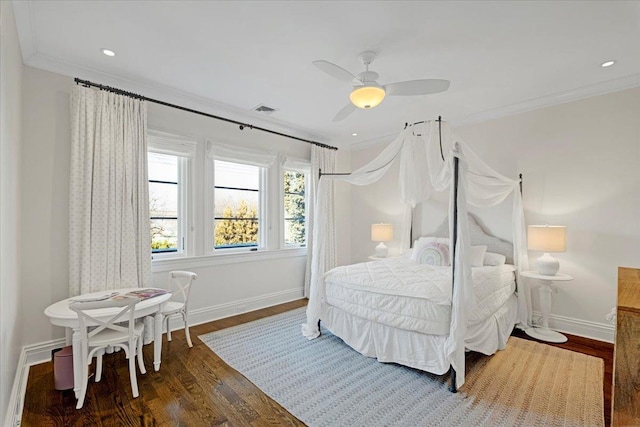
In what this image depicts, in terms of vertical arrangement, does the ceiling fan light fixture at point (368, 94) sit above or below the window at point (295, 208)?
above

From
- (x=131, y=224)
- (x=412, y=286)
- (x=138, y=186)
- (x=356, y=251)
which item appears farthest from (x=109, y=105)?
(x=356, y=251)

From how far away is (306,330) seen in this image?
3.53m

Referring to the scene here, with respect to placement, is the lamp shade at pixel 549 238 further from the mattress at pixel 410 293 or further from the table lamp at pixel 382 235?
the table lamp at pixel 382 235

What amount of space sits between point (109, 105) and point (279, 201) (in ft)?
8.16

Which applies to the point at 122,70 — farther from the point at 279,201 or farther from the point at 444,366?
the point at 444,366

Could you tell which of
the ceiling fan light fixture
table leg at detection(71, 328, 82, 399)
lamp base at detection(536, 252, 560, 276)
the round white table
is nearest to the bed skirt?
lamp base at detection(536, 252, 560, 276)

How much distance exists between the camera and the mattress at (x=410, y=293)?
2531 millimetres

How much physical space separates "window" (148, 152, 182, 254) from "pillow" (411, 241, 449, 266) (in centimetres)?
319

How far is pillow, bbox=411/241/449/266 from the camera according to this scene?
3.91m

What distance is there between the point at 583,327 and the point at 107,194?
17.8ft

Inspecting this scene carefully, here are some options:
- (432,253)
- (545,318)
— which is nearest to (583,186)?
(545,318)

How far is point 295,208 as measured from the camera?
16.9 ft

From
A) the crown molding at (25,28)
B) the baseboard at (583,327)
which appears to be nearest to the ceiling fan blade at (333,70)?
the crown molding at (25,28)

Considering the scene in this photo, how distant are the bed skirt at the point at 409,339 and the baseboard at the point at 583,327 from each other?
0.69 metres
